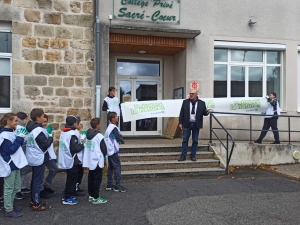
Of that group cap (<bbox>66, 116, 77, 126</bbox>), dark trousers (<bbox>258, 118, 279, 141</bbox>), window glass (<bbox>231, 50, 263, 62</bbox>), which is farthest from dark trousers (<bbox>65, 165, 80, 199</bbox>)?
window glass (<bbox>231, 50, 263, 62</bbox>)

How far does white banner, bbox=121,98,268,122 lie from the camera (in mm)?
8641

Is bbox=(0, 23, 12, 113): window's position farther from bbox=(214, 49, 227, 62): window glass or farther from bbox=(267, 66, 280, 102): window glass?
bbox=(267, 66, 280, 102): window glass

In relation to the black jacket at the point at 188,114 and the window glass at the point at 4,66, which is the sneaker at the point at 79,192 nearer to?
the black jacket at the point at 188,114

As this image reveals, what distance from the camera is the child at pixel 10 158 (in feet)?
14.7

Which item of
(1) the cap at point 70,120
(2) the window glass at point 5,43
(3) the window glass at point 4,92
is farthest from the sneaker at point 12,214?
(2) the window glass at point 5,43

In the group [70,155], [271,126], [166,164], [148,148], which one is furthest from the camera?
[271,126]

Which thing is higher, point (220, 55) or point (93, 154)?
point (220, 55)

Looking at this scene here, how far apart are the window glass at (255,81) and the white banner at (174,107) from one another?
3.60 ft

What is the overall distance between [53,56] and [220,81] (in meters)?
5.33

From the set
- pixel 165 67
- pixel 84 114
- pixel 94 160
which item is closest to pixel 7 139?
pixel 94 160

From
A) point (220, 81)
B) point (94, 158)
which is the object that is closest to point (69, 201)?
point (94, 158)

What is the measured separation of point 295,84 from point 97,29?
6836 mm

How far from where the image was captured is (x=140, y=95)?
35.9 feet

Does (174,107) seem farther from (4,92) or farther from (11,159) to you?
(11,159)
